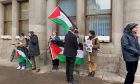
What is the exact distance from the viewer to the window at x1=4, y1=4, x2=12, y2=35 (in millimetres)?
14688

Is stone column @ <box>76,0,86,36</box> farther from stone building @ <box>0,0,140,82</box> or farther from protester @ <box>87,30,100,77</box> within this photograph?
protester @ <box>87,30,100,77</box>

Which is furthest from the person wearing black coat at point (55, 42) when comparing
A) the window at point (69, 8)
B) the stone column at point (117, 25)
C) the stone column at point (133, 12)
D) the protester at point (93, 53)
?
the stone column at point (133, 12)

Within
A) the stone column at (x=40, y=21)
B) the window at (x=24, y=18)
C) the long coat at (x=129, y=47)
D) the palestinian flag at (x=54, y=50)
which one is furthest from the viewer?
the window at (x=24, y=18)

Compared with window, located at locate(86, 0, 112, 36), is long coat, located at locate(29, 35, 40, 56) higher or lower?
lower

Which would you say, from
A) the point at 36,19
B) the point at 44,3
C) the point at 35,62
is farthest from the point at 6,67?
the point at 44,3

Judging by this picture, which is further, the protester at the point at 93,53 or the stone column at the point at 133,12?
the protester at the point at 93,53

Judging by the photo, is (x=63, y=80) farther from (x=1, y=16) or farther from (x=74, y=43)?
(x=1, y=16)

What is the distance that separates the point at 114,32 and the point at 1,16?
7.56 meters

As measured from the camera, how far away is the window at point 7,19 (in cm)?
1469

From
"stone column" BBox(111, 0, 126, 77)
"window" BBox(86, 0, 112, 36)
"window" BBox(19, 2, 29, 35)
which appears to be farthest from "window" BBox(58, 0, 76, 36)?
"window" BBox(19, 2, 29, 35)

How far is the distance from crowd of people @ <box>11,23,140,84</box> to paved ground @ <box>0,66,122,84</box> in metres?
0.46

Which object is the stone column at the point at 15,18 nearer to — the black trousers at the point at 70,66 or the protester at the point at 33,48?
the protester at the point at 33,48

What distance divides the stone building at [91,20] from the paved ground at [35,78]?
1.39 metres

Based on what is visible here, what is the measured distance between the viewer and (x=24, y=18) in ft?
45.5
